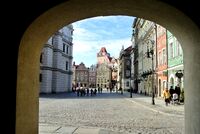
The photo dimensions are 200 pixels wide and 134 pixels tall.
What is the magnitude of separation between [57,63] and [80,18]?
65.0 metres

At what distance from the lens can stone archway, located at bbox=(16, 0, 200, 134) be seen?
7398 millimetres

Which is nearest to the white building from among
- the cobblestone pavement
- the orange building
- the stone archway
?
the orange building

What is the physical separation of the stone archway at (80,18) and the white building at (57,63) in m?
50.1

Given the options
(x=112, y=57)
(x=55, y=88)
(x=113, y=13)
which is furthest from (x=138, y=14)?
(x=112, y=57)

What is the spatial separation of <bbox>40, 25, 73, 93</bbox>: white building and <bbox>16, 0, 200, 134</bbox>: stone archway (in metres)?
50.1

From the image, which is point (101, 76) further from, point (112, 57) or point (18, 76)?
point (18, 76)

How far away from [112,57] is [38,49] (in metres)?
185

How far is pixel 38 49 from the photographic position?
29.5 feet

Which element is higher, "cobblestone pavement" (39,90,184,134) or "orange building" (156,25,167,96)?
"orange building" (156,25,167,96)

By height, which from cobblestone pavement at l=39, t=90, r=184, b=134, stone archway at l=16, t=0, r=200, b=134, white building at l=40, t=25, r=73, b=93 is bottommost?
cobblestone pavement at l=39, t=90, r=184, b=134

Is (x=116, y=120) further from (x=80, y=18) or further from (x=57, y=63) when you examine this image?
(x=57, y=63)

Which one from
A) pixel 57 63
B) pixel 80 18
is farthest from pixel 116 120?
pixel 57 63

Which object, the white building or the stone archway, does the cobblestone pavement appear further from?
the white building

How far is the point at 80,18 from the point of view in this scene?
30.2 feet
